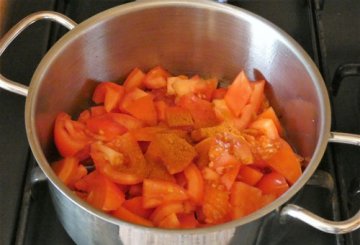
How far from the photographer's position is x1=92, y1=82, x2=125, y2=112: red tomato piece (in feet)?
2.95

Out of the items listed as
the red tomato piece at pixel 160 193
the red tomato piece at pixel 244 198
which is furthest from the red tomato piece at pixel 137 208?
the red tomato piece at pixel 244 198

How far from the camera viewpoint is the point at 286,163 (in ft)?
2.67

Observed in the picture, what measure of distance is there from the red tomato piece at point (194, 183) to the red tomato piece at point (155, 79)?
193mm

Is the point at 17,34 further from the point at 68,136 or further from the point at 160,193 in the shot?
the point at 160,193

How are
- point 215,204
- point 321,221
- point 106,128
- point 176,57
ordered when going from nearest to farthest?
point 321,221 → point 215,204 → point 106,128 → point 176,57

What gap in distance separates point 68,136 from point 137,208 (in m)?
0.17

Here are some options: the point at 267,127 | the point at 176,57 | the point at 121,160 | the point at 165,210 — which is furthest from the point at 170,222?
the point at 176,57

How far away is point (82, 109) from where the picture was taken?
37.0 inches

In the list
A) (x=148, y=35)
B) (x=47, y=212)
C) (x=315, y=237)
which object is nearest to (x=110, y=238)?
(x=47, y=212)

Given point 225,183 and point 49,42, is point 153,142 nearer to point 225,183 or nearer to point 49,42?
point 225,183

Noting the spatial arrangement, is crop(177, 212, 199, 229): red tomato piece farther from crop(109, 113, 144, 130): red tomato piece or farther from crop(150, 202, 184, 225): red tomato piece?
crop(109, 113, 144, 130): red tomato piece

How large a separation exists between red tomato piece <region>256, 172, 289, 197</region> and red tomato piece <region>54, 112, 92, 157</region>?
0.26 meters

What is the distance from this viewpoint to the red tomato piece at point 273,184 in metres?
0.80

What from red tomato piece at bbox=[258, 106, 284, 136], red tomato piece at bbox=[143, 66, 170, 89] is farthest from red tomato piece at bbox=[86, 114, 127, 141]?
red tomato piece at bbox=[258, 106, 284, 136]
